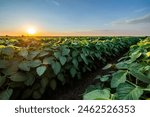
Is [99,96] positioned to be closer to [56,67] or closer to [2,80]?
[2,80]

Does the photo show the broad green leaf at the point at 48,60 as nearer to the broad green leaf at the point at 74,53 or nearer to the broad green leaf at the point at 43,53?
the broad green leaf at the point at 43,53

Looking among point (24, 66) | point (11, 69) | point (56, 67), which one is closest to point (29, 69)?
point (24, 66)

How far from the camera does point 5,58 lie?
2436mm

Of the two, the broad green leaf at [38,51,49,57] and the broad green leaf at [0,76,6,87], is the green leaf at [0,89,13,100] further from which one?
the broad green leaf at [38,51,49,57]

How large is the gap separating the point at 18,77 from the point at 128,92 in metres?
1.27

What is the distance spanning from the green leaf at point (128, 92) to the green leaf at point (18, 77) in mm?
1193

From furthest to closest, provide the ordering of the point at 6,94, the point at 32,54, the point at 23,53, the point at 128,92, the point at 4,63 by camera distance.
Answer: the point at 32,54 → the point at 23,53 → the point at 4,63 → the point at 6,94 → the point at 128,92

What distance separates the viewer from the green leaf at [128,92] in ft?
4.27

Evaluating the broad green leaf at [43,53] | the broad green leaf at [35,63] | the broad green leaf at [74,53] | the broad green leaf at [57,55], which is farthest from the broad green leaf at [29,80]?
the broad green leaf at [74,53]

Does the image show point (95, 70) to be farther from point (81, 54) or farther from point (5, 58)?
point (5, 58)

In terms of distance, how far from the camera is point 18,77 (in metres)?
2.35

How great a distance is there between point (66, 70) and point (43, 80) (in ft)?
1.98

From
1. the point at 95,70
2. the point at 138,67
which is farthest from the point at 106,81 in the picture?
the point at 95,70

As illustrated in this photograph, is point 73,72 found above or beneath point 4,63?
beneath
